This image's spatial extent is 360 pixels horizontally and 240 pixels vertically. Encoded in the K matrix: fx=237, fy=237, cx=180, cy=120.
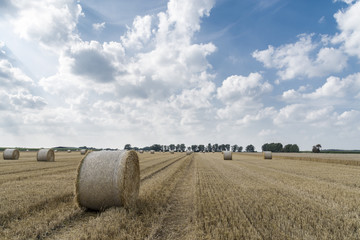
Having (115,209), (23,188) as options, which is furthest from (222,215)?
(23,188)

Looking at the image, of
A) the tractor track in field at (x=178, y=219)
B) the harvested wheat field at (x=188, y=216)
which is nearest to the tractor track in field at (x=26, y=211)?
the harvested wheat field at (x=188, y=216)

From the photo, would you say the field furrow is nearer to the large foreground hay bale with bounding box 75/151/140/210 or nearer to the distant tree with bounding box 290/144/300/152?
the large foreground hay bale with bounding box 75/151/140/210

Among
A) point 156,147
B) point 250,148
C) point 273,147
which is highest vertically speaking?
point 273,147

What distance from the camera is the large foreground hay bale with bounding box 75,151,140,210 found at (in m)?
7.19

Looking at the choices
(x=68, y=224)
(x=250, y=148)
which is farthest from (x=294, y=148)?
(x=68, y=224)

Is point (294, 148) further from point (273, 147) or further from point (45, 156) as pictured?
point (45, 156)

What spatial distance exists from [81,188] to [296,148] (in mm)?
136614

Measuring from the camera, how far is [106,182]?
24.1ft

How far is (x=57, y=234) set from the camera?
524cm

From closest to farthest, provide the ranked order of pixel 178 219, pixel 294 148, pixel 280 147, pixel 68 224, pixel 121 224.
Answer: pixel 121 224 → pixel 68 224 → pixel 178 219 → pixel 294 148 → pixel 280 147

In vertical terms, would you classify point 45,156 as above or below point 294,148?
below

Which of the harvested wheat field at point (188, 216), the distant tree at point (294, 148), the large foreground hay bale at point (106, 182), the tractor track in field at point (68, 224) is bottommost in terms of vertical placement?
the tractor track in field at point (68, 224)

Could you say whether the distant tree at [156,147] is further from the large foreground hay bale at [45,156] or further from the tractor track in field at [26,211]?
the tractor track in field at [26,211]

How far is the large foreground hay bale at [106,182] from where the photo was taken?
23.6 ft
